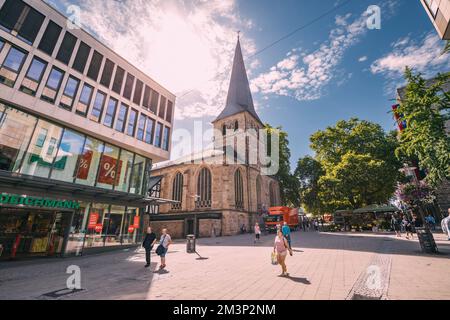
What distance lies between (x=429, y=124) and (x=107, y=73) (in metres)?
21.4

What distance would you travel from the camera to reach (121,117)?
16984mm

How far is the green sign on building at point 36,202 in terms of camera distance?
1059 cm

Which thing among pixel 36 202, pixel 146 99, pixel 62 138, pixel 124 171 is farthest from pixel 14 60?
pixel 124 171

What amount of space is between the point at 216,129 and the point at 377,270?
42373 mm

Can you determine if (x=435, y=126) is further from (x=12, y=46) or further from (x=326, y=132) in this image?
(x=326, y=132)

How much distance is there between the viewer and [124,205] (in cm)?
1677

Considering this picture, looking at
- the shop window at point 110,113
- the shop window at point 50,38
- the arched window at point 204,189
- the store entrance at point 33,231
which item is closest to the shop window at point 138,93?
the shop window at point 110,113

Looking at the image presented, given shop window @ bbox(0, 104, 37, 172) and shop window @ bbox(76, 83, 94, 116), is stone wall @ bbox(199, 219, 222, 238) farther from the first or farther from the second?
shop window @ bbox(0, 104, 37, 172)

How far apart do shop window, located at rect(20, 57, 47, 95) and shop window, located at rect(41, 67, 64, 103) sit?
1.38 ft

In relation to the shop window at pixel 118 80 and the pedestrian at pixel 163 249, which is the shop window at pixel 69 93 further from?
the pedestrian at pixel 163 249

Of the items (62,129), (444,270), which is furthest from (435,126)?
(62,129)

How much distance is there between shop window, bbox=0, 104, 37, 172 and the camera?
36.4 feet

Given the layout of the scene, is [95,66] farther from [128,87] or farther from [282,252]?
[282,252]

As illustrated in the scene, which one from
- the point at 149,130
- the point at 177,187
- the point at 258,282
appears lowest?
the point at 258,282
